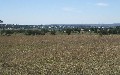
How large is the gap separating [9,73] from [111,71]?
5.03 m

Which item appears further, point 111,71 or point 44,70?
point 44,70

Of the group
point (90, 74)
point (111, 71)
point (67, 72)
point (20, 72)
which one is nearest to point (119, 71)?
point (111, 71)

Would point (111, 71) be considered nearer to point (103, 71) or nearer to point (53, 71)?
point (103, 71)

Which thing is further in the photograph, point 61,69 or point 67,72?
point 61,69

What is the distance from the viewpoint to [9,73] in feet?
50.8

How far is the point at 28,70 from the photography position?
54.3 feet

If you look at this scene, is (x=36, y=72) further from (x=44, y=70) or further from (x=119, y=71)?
(x=119, y=71)

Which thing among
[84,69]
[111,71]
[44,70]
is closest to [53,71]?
[44,70]

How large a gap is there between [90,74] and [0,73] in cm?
442

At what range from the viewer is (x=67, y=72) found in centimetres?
1554

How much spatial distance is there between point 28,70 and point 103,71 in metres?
3.95

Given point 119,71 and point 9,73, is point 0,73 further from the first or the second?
point 119,71

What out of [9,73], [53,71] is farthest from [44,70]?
[9,73]

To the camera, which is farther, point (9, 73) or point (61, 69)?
point (61, 69)
